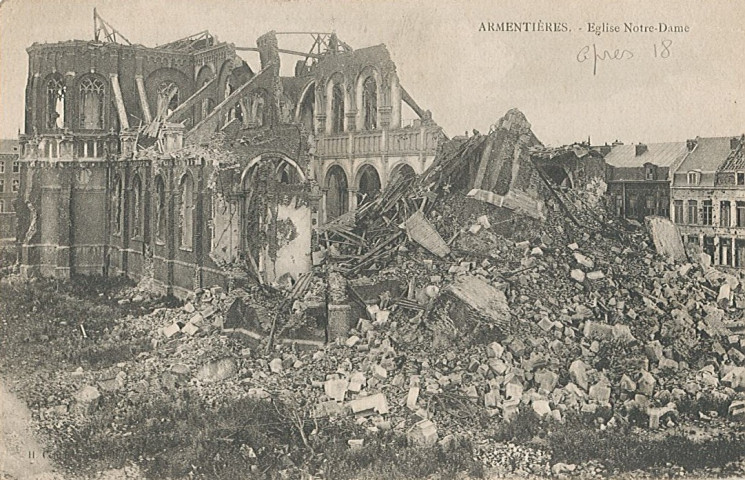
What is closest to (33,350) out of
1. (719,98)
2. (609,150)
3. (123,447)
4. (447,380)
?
(123,447)

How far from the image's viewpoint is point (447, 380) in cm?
665

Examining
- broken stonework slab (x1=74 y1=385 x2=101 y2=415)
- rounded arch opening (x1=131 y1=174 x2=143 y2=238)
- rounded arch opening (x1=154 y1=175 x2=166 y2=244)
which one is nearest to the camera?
broken stonework slab (x1=74 y1=385 x2=101 y2=415)

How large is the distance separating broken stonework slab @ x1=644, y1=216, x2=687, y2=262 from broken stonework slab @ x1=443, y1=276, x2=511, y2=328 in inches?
78.2

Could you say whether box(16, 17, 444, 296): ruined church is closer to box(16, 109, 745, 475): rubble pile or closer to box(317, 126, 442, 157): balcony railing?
box(317, 126, 442, 157): balcony railing

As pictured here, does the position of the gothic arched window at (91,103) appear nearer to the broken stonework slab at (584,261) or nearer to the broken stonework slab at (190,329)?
the broken stonework slab at (190,329)

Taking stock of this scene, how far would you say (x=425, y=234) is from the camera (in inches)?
297

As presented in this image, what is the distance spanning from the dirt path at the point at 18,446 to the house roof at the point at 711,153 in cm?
730

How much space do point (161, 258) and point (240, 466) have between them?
2.63 m

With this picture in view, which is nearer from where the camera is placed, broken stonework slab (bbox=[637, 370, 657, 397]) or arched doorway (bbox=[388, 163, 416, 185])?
broken stonework slab (bbox=[637, 370, 657, 397])

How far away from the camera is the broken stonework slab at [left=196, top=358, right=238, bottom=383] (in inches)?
264

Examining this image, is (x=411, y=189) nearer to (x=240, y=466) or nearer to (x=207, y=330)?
(x=207, y=330)

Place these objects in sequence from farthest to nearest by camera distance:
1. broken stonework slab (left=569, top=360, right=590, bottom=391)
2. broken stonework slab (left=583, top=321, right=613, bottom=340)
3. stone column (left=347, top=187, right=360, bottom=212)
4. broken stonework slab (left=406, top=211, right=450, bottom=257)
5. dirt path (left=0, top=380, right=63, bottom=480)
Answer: stone column (left=347, top=187, right=360, bottom=212) < broken stonework slab (left=406, top=211, right=450, bottom=257) < broken stonework slab (left=583, top=321, right=613, bottom=340) < broken stonework slab (left=569, top=360, right=590, bottom=391) < dirt path (left=0, top=380, right=63, bottom=480)

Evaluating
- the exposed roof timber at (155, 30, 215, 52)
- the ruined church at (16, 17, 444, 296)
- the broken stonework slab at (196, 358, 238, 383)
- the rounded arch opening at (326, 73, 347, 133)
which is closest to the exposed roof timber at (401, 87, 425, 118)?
the ruined church at (16, 17, 444, 296)

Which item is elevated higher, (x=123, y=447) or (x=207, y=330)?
(x=207, y=330)
